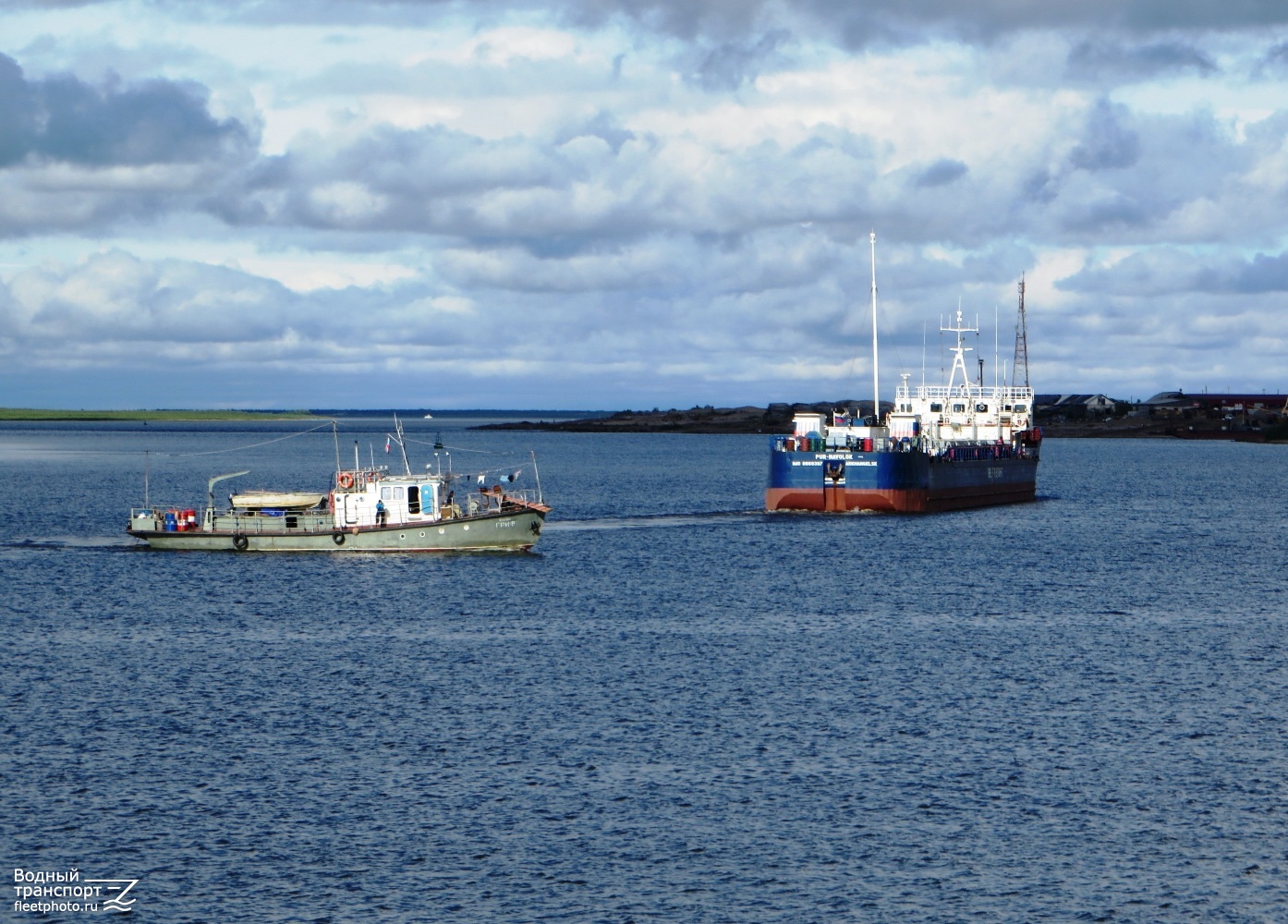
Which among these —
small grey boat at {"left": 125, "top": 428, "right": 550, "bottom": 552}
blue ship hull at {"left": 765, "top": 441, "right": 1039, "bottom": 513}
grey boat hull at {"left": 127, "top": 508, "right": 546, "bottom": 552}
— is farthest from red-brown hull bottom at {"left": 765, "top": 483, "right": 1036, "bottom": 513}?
grey boat hull at {"left": 127, "top": 508, "right": 546, "bottom": 552}

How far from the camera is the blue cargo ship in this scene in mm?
112250

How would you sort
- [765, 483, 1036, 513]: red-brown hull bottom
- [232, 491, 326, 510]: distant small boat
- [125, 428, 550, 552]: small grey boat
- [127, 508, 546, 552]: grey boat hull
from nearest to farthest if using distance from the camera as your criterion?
Result: 1. [127, 508, 546, 552]: grey boat hull
2. [125, 428, 550, 552]: small grey boat
3. [232, 491, 326, 510]: distant small boat
4. [765, 483, 1036, 513]: red-brown hull bottom

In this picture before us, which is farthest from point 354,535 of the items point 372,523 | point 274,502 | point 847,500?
point 847,500

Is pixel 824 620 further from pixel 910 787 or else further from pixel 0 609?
pixel 0 609

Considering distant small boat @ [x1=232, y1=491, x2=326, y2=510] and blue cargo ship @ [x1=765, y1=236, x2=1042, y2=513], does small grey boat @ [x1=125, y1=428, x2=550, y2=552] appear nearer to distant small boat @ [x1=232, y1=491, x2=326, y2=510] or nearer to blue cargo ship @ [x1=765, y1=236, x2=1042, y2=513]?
distant small boat @ [x1=232, y1=491, x2=326, y2=510]

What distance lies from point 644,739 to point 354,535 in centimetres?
4358

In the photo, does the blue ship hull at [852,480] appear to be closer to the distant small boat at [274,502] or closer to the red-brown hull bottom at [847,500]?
the red-brown hull bottom at [847,500]

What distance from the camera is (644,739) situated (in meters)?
41.5

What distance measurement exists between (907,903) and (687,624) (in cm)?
3361

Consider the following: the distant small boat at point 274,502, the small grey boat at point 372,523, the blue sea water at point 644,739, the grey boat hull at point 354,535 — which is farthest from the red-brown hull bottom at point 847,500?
the distant small boat at point 274,502

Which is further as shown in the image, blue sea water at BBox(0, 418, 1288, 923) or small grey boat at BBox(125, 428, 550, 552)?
small grey boat at BBox(125, 428, 550, 552)

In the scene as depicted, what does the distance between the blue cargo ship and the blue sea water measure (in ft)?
96.2

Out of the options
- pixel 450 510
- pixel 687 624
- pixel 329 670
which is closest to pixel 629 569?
pixel 450 510

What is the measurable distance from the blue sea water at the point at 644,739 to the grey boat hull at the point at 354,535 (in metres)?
1.35
